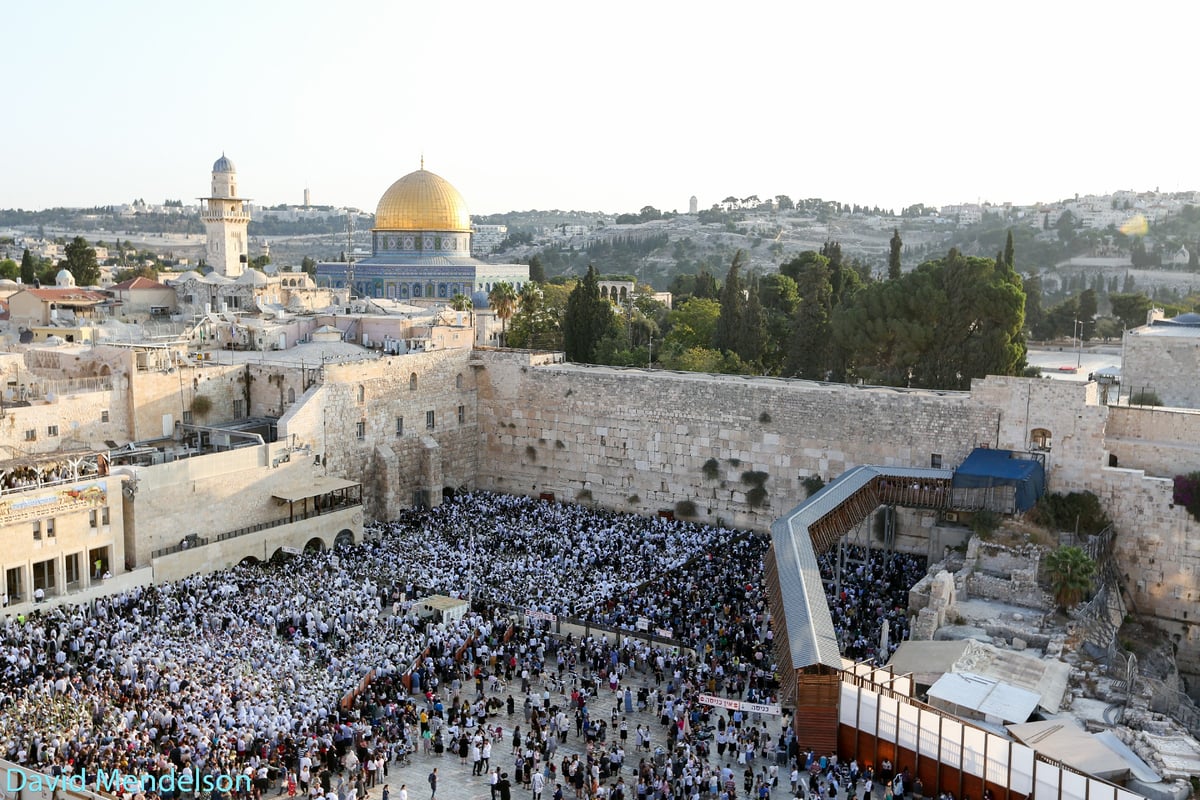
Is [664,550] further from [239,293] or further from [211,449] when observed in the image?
[239,293]

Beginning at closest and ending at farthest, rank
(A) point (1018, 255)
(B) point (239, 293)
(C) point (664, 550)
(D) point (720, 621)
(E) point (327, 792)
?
(E) point (327, 792) → (D) point (720, 621) → (C) point (664, 550) → (B) point (239, 293) → (A) point (1018, 255)

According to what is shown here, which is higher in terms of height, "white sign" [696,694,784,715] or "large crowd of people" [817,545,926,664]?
"white sign" [696,694,784,715]

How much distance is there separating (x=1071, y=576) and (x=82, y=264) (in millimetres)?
53876

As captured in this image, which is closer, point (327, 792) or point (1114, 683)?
point (327, 792)

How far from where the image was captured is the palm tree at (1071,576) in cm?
2073

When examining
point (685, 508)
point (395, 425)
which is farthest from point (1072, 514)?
point (395, 425)

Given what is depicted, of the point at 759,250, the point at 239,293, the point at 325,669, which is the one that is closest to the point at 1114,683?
the point at 325,669

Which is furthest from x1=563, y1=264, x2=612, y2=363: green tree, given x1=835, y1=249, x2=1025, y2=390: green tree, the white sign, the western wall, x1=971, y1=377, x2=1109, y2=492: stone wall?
the white sign

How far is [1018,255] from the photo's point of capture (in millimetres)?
112938

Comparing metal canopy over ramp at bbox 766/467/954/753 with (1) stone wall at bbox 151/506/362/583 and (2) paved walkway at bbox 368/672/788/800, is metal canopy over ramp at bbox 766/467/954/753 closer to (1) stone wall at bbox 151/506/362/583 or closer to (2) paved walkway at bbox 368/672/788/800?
(2) paved walkway at bbox 368/672/788/800

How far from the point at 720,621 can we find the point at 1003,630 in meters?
5.24

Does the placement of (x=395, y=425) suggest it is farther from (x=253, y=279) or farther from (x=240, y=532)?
(x=253, y=279)

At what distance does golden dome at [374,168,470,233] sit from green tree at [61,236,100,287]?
50.7ft

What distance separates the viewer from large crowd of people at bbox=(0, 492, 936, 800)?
50.6ft
